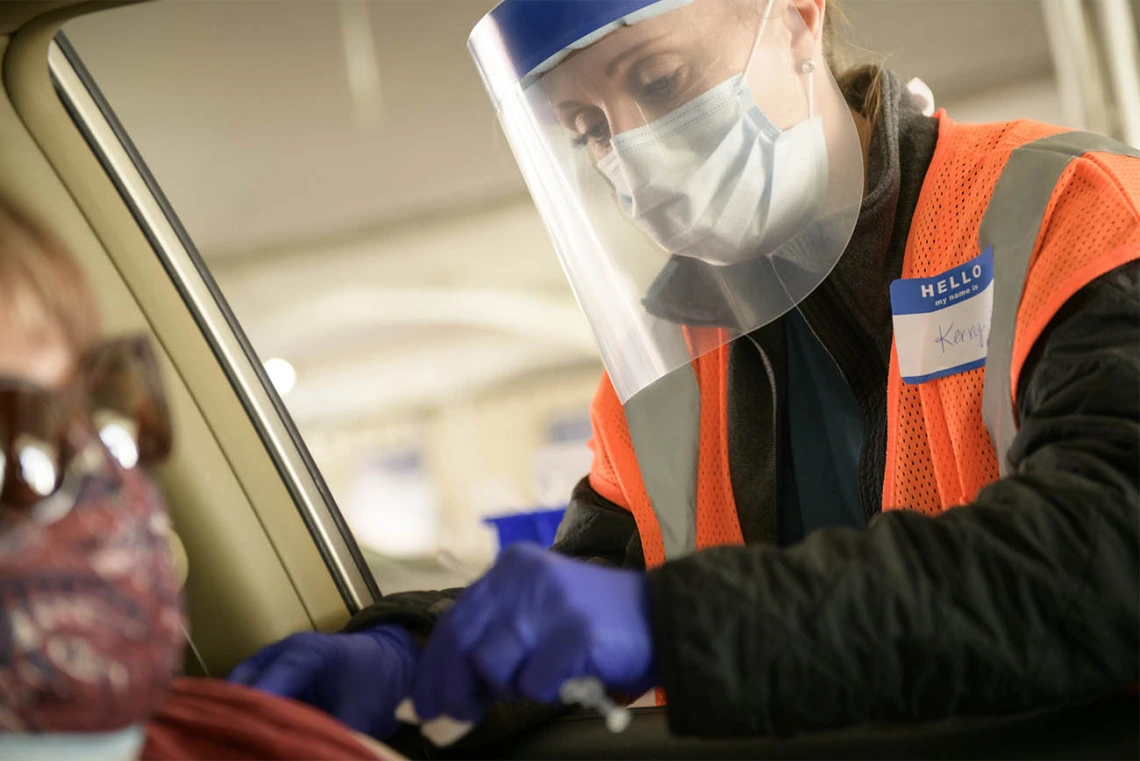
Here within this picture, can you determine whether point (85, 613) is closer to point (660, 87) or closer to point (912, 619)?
point (912, 619)

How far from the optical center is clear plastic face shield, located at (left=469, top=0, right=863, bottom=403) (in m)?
1.14

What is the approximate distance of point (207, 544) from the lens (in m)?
1.10

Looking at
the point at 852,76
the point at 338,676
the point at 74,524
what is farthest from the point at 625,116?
the point at 74,524

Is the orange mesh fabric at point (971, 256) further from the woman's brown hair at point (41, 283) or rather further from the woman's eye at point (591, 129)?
the woman's brown hair at point (41, 283)

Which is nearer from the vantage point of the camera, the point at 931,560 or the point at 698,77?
the point at 931,560

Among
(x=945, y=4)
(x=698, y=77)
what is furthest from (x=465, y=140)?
(x=698, y=77)

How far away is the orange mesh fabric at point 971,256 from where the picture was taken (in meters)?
0.89

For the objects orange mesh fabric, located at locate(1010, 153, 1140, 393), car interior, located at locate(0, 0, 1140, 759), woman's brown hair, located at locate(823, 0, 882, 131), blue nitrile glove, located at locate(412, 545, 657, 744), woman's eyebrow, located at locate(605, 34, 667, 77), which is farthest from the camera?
woman's brown hair, located at locate(823, 0, 882, 131)

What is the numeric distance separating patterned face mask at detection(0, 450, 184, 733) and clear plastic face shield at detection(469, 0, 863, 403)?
0.73 metres

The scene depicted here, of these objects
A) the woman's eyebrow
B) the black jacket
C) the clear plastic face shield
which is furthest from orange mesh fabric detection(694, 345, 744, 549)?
the black jacket

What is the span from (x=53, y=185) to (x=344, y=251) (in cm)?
490

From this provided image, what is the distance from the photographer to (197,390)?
1146mm

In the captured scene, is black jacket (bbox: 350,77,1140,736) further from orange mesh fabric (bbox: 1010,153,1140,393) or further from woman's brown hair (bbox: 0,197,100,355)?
woman's brown hair (bbox: 0,197,100,355)

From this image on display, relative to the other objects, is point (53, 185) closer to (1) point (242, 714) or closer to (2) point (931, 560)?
(1) point (242, 714)
